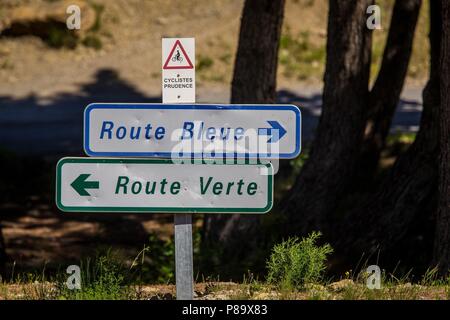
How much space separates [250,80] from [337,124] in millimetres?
1043

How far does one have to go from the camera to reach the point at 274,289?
5961 mm

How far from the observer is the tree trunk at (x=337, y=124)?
32.6ft

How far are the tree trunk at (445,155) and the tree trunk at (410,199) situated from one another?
1.63 metres

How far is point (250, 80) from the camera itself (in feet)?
33.2

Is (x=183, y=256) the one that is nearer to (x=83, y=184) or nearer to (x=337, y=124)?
(x=83, y=184)

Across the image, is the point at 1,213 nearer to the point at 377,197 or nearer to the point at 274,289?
the point at 377,197

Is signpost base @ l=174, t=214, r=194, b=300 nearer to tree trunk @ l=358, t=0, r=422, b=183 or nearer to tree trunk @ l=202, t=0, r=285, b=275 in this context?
tree trunk @ l=202, t=0, r=285, b=275

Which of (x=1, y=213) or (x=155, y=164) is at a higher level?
(x=155, y=164)

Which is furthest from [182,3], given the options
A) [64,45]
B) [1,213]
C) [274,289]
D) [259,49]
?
[274,289]

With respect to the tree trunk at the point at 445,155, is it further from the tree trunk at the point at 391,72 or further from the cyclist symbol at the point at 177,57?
the tree trunk at the point at 391,72

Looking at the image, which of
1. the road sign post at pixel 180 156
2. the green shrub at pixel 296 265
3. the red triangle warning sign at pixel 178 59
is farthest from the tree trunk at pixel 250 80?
the red triangle warning sign at pixel 178 59

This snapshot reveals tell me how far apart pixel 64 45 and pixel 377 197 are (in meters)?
11.8

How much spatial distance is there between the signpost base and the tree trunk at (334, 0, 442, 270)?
12.4ft

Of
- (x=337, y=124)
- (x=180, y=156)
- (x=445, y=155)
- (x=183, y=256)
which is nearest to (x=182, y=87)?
(x=180, y=156)
